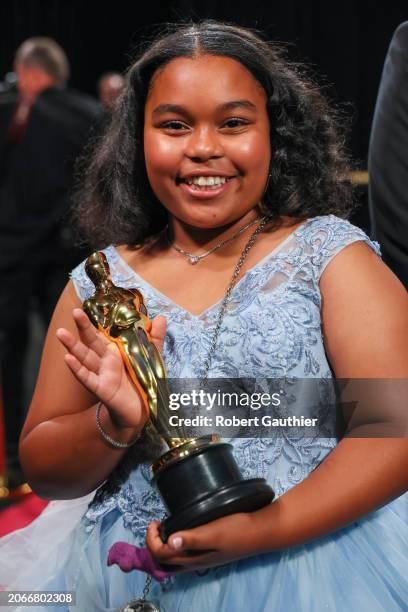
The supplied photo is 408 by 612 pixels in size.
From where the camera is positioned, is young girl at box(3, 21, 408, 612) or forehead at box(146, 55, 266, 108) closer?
young girl at box(3, 21, 408, 612)

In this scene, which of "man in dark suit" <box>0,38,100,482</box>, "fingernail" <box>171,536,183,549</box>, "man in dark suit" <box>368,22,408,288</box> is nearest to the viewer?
"fingernail" <box>171,536,183,549</box>

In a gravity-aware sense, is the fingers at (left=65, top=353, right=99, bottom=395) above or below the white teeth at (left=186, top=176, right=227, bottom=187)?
below

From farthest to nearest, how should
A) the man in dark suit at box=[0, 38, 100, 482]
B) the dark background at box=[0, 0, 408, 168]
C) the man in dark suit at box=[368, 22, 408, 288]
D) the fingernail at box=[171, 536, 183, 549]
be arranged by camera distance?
1. the man in dark suit at box=[0, 38, 100, 482]
2. the dark background at box=[0, 0, 408, 168]
3. the man in dark suit at box=[368, 22, 408, 288]
4. the fingernail at box=[171, 536, 183, 549]

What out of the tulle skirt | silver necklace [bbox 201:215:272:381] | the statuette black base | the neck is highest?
the neck

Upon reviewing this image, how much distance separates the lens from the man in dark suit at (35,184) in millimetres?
4098

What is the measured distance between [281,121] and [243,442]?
487mm

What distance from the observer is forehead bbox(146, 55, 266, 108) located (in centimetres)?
139

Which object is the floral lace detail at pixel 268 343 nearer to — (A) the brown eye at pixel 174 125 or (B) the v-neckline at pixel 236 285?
(B) the v-neckline at pixel 236 285

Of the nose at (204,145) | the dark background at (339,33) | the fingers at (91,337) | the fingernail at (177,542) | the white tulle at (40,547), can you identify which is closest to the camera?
the fingernail at (177,542)

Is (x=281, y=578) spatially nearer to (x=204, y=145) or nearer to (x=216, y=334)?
(x=216, y=334)

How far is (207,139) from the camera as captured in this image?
54.1 inches

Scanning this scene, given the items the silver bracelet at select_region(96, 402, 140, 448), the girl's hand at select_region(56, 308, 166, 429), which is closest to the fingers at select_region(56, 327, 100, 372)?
the girl's hand at select_region(56, 308, 166, 429)

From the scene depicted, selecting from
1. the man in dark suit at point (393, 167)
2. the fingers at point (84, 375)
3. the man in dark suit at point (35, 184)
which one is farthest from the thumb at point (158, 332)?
the man in dark suit at point (35, 184)

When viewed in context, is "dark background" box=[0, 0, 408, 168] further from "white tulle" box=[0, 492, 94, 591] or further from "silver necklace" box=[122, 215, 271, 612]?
"white tulle" box=[0, 492, 94, 591]
